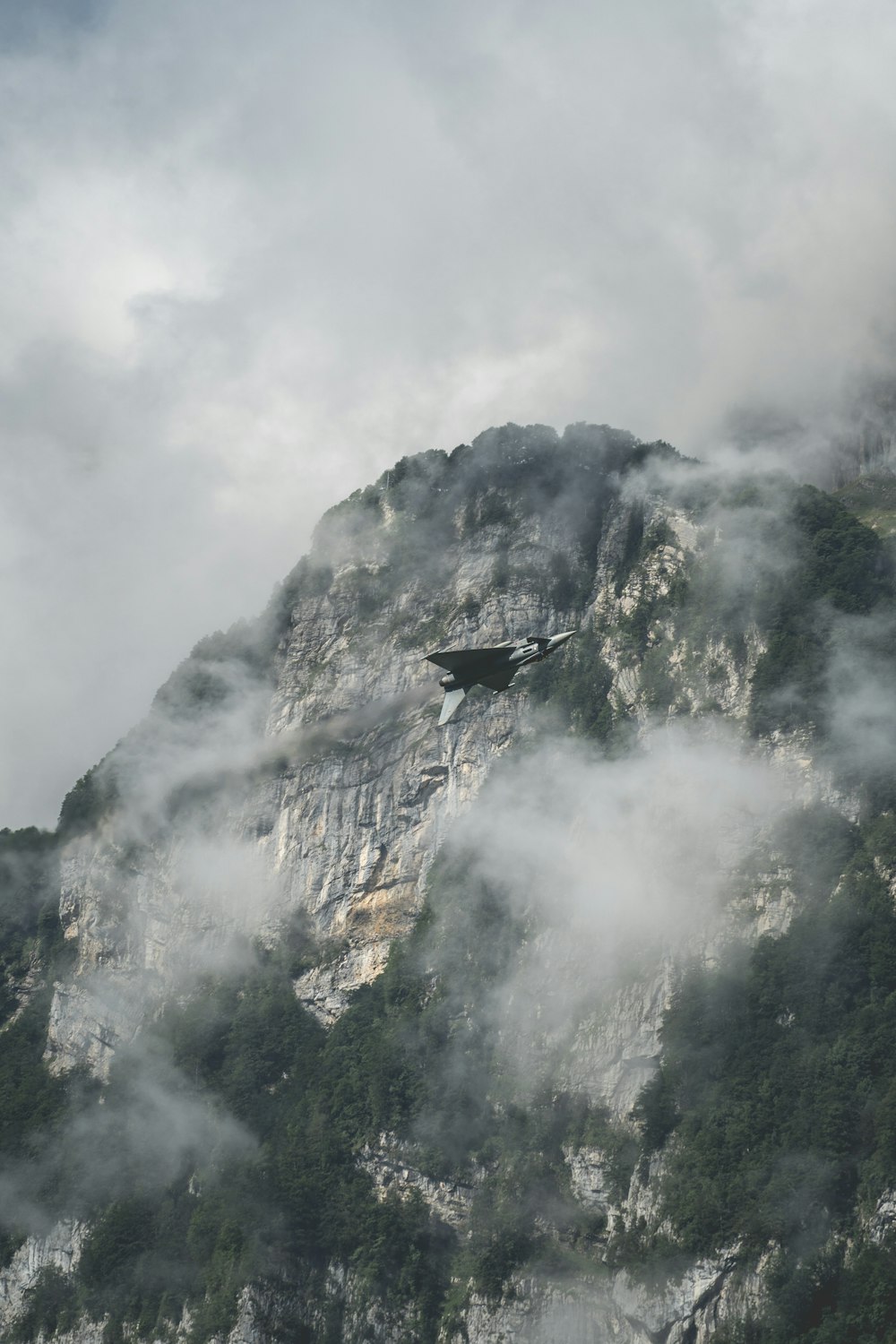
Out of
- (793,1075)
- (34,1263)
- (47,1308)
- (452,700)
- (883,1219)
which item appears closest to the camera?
(452,700)

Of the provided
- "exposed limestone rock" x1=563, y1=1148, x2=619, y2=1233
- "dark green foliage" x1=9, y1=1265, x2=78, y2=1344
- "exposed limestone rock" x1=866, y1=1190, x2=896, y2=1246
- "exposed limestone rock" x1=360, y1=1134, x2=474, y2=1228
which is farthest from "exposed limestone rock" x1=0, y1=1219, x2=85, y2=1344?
"exposed limestone rock" x1=866, y1=1190, x2=896, y2=1246

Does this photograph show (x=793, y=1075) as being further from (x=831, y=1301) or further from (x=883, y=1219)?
(x=831, y=1301)

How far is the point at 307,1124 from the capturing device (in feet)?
644

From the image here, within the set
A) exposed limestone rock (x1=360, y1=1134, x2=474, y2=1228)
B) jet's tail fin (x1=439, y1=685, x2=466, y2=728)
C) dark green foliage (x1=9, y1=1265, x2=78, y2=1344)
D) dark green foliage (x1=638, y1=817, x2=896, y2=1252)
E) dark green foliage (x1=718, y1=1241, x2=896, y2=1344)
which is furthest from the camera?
dark green foliage (x1=9, y1=1265, x2=78, y2=1344)

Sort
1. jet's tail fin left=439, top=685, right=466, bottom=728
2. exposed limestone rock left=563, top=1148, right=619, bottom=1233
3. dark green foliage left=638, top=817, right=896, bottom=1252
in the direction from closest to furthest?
jet's tail fin left=439, top=685, right=466, bottom=728
dark green foliage left=638, top=817, right=896, bottom=1252
exposed limestone rock left=563, top=1148, right=619, bottom=1233

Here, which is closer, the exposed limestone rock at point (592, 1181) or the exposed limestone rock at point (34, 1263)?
the exposed limestone rock at point (592, 1181)

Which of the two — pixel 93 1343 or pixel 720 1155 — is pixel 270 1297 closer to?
pixel 93 1343

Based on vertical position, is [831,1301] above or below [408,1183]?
above

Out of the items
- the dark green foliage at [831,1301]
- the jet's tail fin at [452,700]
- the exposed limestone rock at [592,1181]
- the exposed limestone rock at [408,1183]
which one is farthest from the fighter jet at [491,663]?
the exposed limestone rock at [408,1183]

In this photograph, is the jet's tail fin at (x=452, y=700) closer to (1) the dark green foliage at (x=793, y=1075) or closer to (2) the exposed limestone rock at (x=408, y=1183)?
(1) the dark green foliage at (x=793, y=1075)

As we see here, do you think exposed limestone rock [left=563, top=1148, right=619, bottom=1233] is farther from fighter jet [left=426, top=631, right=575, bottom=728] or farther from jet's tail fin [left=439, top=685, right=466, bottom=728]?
fighter jet [left=426, top=631, right=575, bottom=728]

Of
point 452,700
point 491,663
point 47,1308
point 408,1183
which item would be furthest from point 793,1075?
point 47,1308

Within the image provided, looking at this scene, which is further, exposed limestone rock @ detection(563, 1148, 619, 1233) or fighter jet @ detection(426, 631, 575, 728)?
exposed limestone rock @ detection(563, 1148, 619, 1233)

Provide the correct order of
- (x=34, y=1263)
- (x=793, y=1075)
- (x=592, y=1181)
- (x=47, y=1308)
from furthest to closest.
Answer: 1. (x=34, y=1263)
2. (x=47, y=1308)
3. (x=592, y=1181)
4. (x=793, y=1075)
